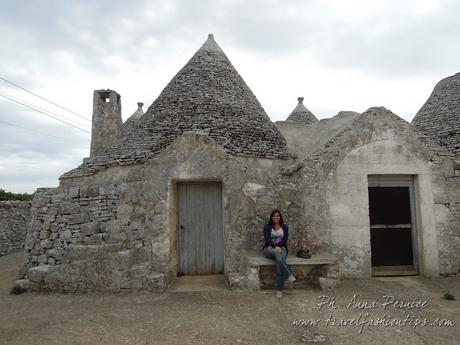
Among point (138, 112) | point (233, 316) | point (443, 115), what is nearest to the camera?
point (233, 316)

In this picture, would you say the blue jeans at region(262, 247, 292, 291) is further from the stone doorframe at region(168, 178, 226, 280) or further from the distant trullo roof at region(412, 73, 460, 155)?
the distant trullo roof at region(412, 73, 460, 155)

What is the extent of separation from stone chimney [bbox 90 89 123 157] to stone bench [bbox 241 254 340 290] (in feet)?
16.0

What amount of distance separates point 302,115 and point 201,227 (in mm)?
9095

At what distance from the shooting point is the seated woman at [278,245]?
5.38m

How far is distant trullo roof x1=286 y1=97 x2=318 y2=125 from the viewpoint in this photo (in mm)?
13898

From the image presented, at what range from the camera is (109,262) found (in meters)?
5.79

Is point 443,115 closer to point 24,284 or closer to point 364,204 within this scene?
point 364,204

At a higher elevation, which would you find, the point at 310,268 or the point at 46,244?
the point at 46,244

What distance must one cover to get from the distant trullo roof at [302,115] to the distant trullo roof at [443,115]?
4354mm

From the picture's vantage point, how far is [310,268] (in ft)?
19.3

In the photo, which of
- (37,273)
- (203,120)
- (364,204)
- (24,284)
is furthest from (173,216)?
(364,204)

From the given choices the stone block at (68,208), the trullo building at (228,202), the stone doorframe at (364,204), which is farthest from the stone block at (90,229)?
the stone doorframe at (364,204)

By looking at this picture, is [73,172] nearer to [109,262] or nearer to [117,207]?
[117,207]

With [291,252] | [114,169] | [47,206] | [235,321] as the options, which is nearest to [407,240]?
[291,252]
